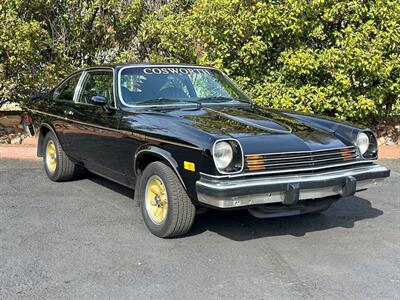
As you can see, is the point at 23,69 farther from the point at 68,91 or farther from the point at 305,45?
the point at 305,45

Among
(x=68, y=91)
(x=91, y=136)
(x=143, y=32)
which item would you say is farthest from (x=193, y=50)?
(x=91, y=136)

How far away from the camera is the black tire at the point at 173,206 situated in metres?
4.06

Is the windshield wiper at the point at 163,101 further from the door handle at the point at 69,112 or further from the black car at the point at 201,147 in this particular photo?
the door handle at the point at 69,112

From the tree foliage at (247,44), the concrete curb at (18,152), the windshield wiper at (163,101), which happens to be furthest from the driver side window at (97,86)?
the tree foliage at (247,44)

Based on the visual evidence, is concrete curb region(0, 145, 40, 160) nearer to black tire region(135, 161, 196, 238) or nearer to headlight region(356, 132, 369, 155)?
black tire region(135, 161, 196, 238)

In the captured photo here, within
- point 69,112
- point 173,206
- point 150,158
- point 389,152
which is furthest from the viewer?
point 389,152

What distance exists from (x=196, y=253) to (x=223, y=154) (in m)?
0.88

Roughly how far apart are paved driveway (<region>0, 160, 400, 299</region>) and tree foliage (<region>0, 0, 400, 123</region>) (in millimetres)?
3091

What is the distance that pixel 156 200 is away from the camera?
172 inches

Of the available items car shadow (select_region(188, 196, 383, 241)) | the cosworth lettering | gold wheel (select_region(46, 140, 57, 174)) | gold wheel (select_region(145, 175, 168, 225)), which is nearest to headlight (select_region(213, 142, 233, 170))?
gold wheel (select_region(145, 175, 168, 225))

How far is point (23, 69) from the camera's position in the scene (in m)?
8.64

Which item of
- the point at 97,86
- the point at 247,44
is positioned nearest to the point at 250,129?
the point at 97,86

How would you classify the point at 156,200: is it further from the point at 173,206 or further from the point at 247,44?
the point at 247,44

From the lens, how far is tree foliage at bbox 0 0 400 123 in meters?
7.92
